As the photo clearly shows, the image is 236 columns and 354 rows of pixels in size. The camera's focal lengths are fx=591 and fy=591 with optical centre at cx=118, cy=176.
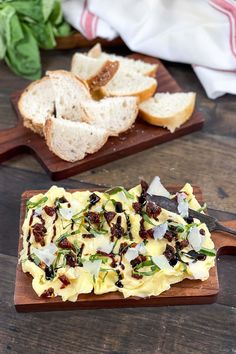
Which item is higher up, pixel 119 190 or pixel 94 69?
pixel 94 69

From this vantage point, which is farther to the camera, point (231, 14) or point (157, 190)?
point (231, 14)

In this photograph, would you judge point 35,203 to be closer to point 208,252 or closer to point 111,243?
Answer: point 111,243

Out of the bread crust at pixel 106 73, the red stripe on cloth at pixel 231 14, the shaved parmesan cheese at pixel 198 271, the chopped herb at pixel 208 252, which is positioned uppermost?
the red stripe on cloth at pixel 231 14

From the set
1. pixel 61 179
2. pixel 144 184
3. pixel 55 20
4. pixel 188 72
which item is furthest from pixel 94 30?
pixel 144 184

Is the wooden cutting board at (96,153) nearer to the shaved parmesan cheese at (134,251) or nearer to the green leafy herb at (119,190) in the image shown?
the green leafy herb at (119,190)

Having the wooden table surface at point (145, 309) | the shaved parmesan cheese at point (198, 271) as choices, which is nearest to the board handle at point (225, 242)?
the wooden table surface at point (145, 309)

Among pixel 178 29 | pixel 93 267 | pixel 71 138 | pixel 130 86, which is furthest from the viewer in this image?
pixel 178 29

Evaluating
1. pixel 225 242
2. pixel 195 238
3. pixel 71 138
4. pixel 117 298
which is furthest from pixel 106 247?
pixel 71 138
